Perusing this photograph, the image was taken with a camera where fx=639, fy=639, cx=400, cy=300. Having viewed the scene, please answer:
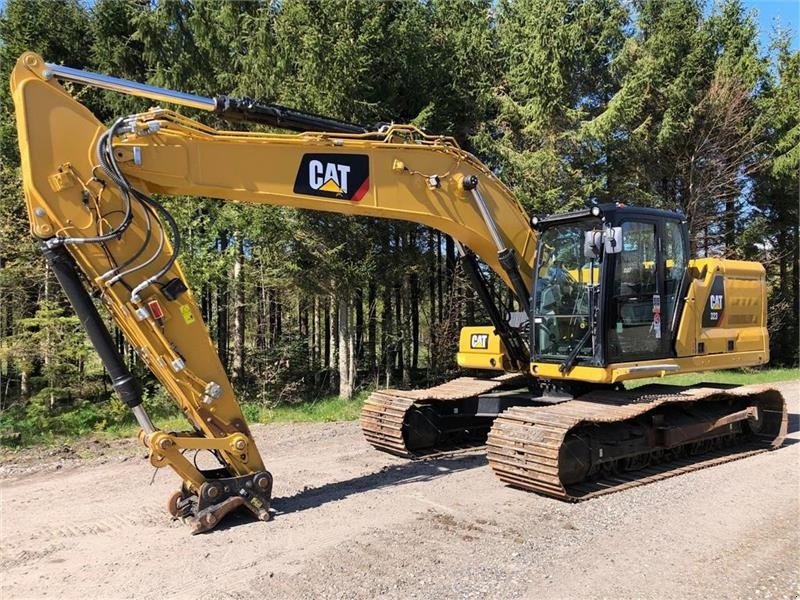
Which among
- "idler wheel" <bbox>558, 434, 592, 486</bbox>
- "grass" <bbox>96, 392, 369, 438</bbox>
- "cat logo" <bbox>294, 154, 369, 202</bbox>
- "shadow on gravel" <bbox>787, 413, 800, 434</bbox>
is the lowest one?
"grass" <bbox>96, 392, 369, 438</bbox>

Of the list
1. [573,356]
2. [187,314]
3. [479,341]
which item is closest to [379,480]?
[573,356]

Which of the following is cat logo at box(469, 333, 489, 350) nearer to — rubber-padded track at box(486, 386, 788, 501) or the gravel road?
rubber-padded track at box(486, 386, 788, 501)

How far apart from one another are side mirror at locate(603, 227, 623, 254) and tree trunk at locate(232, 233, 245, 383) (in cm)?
918

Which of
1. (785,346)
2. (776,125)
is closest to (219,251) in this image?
(776,125)

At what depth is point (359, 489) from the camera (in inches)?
256

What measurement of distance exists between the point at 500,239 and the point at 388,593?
14.3ft

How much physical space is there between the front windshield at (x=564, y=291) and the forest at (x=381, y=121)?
6.85m

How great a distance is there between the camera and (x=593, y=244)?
6637 mm

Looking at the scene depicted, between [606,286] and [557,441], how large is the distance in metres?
1.86

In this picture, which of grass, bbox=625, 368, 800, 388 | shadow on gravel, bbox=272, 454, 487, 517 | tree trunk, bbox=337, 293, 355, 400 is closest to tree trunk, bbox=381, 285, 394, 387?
tree trunk, bbox=337, 293, 355, 400

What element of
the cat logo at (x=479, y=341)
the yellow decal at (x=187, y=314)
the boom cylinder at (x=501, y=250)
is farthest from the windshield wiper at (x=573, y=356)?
the yellow decal at (x=187, y=314)

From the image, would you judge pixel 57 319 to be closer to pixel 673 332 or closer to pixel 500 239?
pixel 500 239

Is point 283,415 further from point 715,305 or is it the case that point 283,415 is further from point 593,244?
point 715,305

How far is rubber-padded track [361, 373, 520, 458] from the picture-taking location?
782 centimetres
